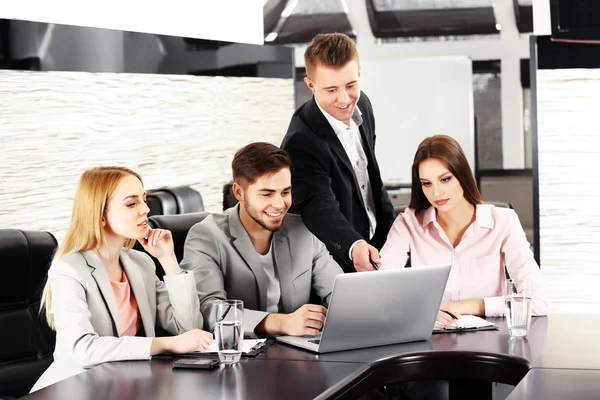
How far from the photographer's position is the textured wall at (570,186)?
4.18 metres

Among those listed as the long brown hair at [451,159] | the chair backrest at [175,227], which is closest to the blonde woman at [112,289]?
the chair backrest at [175,227]

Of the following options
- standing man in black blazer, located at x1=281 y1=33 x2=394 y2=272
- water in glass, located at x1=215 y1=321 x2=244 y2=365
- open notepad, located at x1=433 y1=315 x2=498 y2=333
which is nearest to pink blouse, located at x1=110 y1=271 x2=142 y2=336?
water in glass, located at x1=215 y1=321 x2=244 y2=365

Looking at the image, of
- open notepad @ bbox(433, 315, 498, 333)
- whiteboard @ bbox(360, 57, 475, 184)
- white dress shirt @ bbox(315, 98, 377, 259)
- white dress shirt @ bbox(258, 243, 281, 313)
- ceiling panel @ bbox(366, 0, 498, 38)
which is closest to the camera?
open notepad @ bbox(433, 315, 498, 333)

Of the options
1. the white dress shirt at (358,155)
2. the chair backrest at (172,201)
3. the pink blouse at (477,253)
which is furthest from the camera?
the chair backrest at (172,201)

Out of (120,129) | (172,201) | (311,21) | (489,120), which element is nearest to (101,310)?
(172,201)

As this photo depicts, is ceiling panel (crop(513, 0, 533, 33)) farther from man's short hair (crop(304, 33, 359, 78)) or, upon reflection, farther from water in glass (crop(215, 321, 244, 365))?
water in glass (crop(215, 321, 244, 365))

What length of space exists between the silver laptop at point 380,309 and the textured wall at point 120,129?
5.43 feet

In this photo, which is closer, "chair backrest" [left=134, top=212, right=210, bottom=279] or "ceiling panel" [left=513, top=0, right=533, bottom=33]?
"chair backrest" [left=134, top=212, right=210, bottom=279]

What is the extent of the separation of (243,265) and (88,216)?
0.54 m

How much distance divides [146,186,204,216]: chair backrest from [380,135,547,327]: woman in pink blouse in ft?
3.78

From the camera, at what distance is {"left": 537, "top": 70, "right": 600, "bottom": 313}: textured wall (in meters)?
4.18

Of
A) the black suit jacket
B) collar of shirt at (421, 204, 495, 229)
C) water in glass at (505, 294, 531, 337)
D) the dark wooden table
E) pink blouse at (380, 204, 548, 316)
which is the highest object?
the black suit jacket

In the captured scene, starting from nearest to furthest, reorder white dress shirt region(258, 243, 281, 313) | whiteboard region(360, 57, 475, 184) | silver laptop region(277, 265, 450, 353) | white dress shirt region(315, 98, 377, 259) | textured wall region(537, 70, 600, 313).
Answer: silver laptop region(277, 265, 450, 353)
white dress shirt region(258, 243, 281, 313)
white dress shirt region(315, 98, 377, 259)
textured wall region(537, 70, 600, 313)
whiteboard region(360, 57, 475, 184)

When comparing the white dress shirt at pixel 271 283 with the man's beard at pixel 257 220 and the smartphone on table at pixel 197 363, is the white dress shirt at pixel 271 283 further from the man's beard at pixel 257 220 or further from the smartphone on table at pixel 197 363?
the smartphone on table at pixel 197 363
